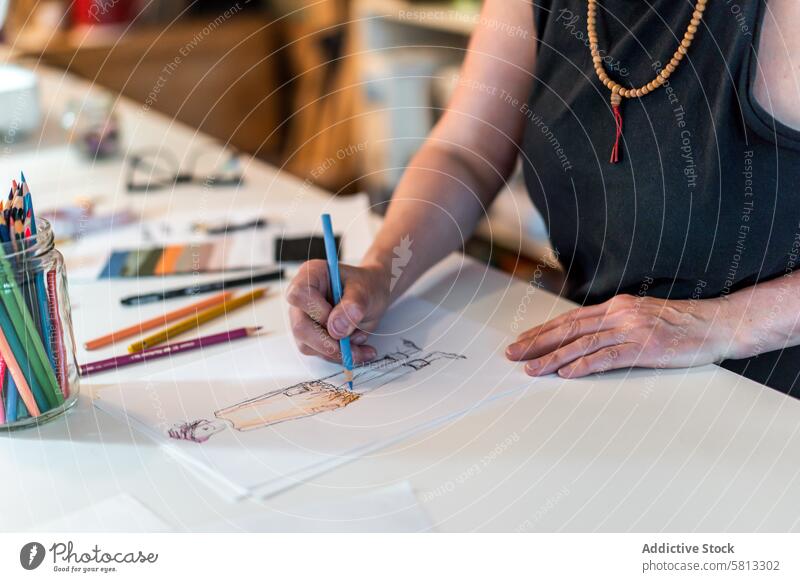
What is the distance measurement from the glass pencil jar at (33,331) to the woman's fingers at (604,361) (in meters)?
0.45

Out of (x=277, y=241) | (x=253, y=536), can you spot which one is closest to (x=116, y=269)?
(x=277, y=241)

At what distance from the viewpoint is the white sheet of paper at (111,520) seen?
64cm

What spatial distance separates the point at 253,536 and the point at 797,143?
64 centimetres

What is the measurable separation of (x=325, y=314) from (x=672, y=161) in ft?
1.35

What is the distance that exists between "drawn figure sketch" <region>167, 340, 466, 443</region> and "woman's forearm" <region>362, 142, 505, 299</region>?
147 millimetres

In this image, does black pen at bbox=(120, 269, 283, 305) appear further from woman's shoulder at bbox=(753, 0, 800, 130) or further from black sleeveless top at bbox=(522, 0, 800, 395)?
woman's shoulder at bbox=(753, 0, 800, 130)

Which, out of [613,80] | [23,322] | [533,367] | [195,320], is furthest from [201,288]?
[613,80]

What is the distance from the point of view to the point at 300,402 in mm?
799

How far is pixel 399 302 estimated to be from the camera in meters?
1.02

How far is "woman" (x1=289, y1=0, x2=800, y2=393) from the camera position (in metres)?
0.87

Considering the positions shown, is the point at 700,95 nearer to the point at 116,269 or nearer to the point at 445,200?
the point at 445,200

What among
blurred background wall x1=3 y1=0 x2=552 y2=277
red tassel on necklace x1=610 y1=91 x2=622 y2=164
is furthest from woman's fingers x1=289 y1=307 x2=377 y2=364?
blurred background wall x1=3 y1=0 x2=552 y2=277

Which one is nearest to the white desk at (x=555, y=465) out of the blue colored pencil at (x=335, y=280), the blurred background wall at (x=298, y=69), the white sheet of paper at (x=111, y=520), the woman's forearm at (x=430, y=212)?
the white sheet of paper at (x=111, y=520)

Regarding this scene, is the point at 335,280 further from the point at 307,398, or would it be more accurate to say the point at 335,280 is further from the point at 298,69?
the point at 298,69
